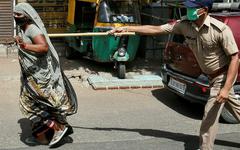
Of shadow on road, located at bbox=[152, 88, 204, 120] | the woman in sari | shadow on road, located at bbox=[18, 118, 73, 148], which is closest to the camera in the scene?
the woman in sari

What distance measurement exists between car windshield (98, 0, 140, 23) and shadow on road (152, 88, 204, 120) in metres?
1.92

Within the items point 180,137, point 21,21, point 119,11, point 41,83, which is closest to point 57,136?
point 41,83

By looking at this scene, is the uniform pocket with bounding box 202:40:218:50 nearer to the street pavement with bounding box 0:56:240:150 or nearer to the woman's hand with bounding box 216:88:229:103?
the woman's hand with bounding box 216:88:229:103

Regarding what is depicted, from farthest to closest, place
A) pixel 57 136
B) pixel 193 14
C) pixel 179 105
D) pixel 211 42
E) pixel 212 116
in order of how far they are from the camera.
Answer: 1. pixel 179 105
2. pixel 57 136
3. pixel 212 116
4. pixel 211 42
5. pixel 193 14

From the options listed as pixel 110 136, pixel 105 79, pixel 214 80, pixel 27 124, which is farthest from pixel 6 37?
pixel 214 80

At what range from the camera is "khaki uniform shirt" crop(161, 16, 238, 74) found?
5363mm

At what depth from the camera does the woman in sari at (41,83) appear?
5.89m

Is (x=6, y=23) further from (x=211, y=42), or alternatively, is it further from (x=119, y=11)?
(x=211, y=42)

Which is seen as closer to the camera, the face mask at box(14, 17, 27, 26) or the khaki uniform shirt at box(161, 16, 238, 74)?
the khaki uniform shirt at box(161, 16, 238, 74)

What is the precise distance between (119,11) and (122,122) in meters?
3.79

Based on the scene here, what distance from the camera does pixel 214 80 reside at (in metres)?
5.65

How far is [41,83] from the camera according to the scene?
597 centimetres

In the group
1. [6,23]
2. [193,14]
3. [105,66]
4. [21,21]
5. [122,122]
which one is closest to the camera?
[193,14]

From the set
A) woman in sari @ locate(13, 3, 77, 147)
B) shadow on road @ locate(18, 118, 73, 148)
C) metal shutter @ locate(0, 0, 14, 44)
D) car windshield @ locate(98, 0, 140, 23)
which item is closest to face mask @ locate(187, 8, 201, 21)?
woman in sari @ locate(13, 3, 77, 147)
